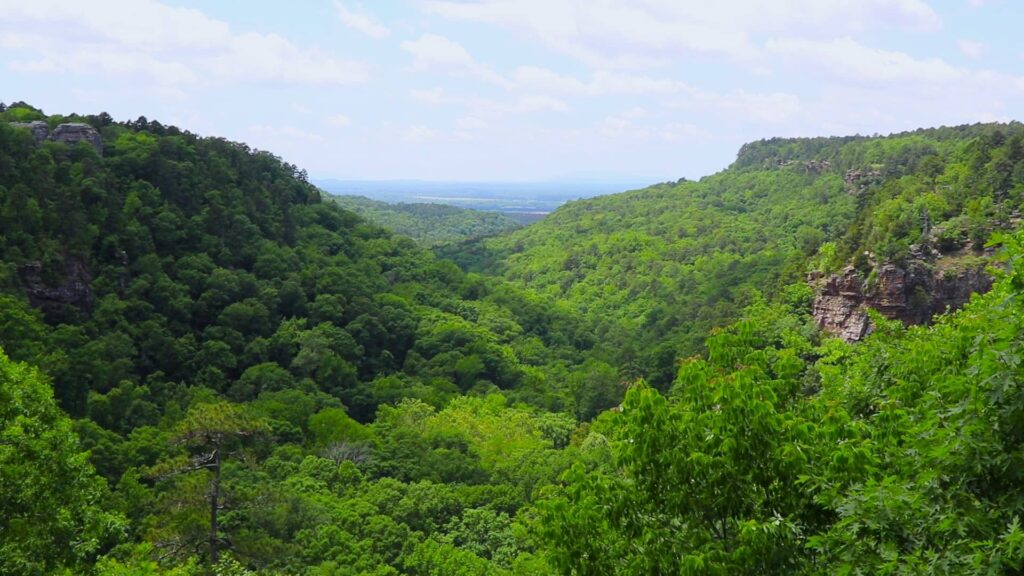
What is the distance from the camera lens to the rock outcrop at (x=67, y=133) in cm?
4075

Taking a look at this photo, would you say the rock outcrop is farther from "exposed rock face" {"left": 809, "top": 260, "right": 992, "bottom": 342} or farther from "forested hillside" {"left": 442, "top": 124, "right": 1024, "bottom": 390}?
"exposed rock face" {"left": 809, "top": 260, "right": 992, "bottom": 342}

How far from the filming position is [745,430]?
7469mm

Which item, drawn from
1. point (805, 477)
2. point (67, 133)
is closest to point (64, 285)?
point (67, 133)

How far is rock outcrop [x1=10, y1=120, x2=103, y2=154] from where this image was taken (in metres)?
40.8

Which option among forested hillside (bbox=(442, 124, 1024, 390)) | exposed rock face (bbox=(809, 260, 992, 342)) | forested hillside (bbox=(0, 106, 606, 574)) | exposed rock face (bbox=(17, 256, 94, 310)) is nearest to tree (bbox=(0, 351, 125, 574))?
forested hillside (bbox=(0, 106, 606, 574))

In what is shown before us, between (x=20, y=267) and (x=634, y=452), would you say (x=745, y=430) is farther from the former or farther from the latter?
(x=20, y=267)

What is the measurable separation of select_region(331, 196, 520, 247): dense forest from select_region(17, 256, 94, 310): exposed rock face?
10493 centimetres

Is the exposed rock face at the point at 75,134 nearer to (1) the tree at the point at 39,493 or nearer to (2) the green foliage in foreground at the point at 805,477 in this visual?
(1) the tree at the point at 39,493

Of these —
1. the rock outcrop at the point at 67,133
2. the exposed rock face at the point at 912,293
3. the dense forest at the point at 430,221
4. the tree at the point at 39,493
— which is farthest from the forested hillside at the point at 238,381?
the dense forest at the point at 430,221

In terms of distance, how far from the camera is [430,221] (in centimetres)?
17950

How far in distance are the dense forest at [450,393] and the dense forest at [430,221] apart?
74.9m

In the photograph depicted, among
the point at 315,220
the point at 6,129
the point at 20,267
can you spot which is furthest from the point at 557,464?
the point at 315,220

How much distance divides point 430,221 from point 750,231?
10004 centimetres

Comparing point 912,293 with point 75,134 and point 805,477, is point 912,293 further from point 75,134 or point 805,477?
point 75,134
